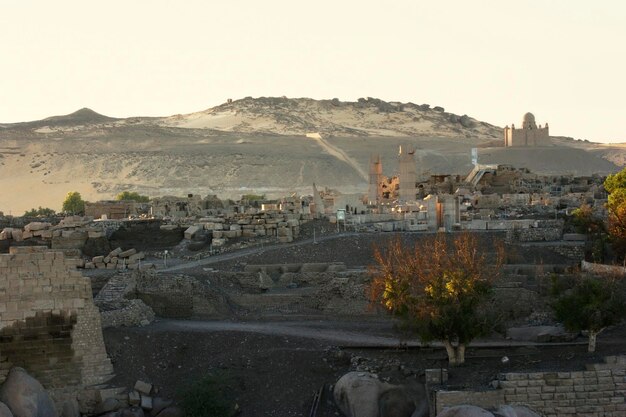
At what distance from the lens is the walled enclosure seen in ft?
72.4

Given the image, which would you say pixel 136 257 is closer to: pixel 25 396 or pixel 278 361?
pixel 278 361

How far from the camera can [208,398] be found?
21.2 m

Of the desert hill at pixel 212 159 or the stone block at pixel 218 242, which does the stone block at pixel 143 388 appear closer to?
the stone block at pixel 218 242

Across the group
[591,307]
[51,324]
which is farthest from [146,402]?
[591,307]

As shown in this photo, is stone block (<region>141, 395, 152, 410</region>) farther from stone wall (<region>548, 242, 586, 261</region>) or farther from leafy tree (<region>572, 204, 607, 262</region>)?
stone wall (<region>548, 242, 586, 261</region>)

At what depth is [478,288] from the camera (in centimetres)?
2253

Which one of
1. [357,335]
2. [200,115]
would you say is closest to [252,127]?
Answer: [200,115]

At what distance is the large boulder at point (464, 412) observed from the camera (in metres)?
19.2

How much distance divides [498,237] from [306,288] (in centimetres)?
692

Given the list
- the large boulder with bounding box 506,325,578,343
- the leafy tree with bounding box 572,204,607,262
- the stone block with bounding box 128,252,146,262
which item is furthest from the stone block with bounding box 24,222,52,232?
the large boulder with bounding box 506,325,578,343

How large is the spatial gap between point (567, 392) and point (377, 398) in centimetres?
300

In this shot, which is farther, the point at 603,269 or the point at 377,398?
the point at 603,269

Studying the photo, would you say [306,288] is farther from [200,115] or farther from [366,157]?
[200,115]

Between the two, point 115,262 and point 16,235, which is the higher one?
point 16,235
